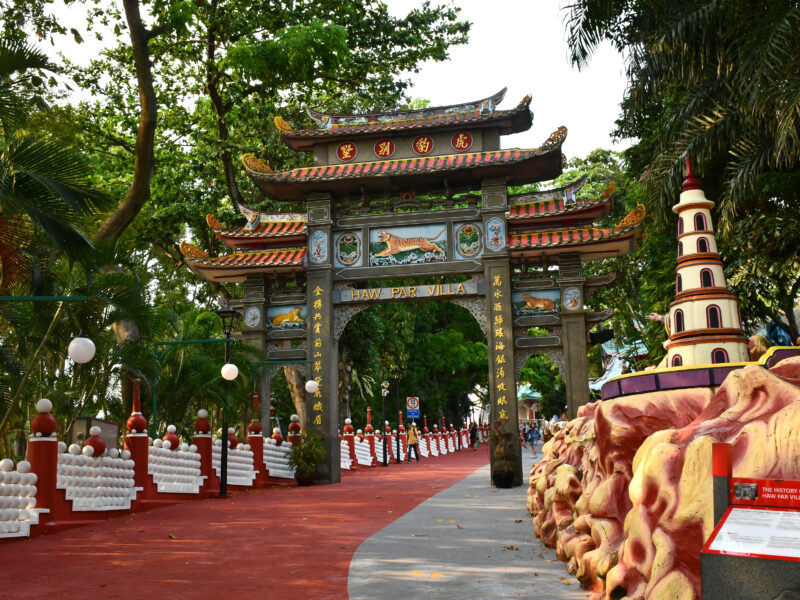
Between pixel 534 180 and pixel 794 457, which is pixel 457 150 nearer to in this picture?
pixel 534 180

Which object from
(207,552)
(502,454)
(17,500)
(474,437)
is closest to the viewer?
(207,552)

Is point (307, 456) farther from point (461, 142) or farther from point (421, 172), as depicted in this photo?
point (461, 142)

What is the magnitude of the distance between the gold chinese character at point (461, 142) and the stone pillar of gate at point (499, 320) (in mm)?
1753

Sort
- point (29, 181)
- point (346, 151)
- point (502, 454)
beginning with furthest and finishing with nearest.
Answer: point (346, 151), point (502, 454), point (29, 181)

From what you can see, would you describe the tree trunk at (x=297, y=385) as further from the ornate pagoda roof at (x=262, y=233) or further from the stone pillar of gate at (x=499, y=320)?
the stone pillar of gate at (x=499, y=320)

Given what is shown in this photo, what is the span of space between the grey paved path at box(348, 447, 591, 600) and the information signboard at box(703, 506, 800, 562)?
9.86ft

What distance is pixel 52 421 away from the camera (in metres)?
11.1

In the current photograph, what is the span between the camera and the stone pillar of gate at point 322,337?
19.4 m

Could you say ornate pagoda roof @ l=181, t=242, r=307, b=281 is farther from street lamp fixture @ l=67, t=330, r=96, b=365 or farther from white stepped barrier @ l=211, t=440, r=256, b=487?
street lamp fixture @ l=67, t=330, r=96, b=365

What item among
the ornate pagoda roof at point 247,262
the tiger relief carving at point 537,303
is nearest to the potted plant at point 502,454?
the tiger relief carving at point 537,303

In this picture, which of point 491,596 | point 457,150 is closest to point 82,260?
point 491,596

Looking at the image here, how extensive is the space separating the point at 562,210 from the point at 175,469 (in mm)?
11004

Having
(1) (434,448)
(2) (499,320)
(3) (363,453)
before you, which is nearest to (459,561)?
(2) (499,320)

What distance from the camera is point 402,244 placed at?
→ 1944 centimetres
